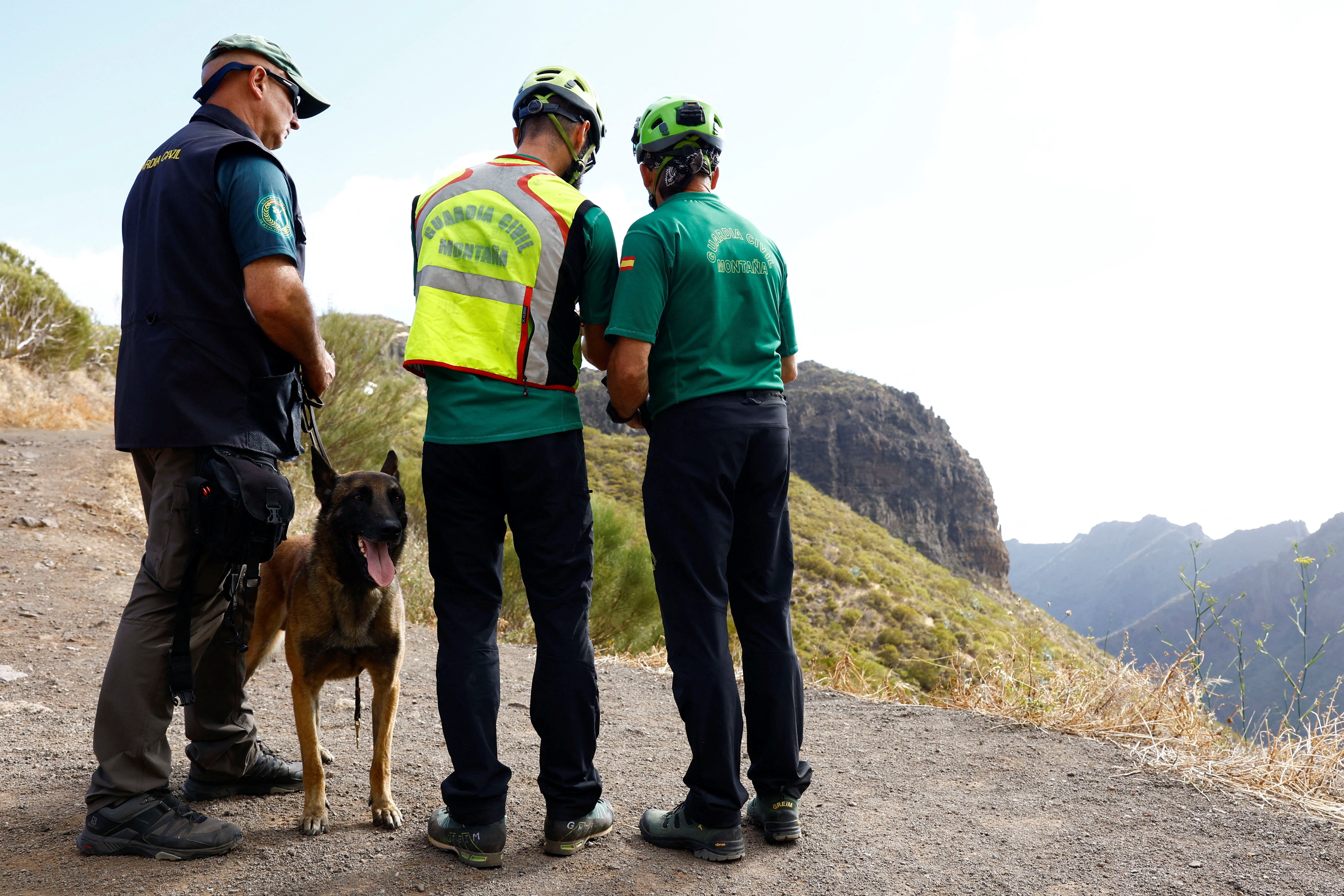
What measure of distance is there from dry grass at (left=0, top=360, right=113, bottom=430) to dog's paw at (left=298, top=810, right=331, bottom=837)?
45.1ft

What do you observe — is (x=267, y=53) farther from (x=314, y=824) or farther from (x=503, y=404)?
(x=314, y=824)

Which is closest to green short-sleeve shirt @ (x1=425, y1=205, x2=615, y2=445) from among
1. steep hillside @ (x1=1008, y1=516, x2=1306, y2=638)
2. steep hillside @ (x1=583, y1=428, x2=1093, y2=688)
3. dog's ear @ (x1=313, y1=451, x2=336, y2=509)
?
dog's ear @ (x1=313, y1=451, x2=336, y2=509)

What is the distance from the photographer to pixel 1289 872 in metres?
2.87

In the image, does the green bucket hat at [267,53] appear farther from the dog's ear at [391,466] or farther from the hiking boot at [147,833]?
the hiking boot at [147,833]

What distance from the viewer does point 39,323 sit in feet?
55.1

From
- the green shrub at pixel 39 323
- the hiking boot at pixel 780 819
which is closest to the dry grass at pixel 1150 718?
the hiking boot at pixel 780 819

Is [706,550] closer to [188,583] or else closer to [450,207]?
[450,207]

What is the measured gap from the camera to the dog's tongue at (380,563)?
3.04 metres

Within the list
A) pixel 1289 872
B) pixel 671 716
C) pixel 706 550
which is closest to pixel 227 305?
pixel 706 550

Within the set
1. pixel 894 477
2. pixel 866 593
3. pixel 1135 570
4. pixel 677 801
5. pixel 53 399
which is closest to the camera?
pixel 677 801

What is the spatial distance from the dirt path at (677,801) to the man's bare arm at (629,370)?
1.60 metres

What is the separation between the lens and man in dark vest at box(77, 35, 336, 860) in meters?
2.52

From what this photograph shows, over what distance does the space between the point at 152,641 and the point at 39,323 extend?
61.2ft

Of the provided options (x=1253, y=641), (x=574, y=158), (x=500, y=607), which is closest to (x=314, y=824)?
(x=500, y=607)
